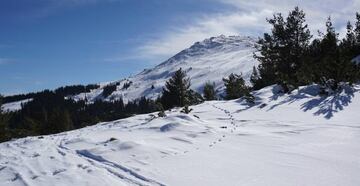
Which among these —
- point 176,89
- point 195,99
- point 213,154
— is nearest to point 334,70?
point 213,154

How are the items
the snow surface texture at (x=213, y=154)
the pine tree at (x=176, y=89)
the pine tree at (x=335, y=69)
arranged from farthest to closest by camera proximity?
the pine tree at (x=176, y=89)
the pine tree at (x=335, y=69)
the snow surface texture at (x=213, y=154)

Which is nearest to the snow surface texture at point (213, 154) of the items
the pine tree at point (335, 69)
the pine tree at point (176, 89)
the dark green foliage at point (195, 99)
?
the pine tree at point (335, 69)

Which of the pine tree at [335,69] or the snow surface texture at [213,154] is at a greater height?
the pine tree at [335,69]

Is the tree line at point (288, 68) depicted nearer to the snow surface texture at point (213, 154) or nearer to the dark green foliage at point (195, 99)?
the dark green foliage at point (195, 99)

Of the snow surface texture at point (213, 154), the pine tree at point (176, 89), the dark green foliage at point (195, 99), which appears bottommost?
the snow surface texture at point (213, 154)

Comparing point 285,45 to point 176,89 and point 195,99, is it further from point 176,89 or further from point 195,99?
point 176,89

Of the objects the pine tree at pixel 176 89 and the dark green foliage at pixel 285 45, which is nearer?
the dark green foliage at pixel 285 45

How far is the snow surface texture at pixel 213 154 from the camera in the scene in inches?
266

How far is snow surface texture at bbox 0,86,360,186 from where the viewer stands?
676cm

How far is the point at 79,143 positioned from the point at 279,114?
22.1 ft

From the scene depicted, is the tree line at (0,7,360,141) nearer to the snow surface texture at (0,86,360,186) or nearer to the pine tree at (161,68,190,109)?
the pine tree at (161,68,190,109)

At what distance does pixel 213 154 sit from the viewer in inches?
331

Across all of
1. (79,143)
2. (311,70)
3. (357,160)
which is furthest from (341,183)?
(311,70)

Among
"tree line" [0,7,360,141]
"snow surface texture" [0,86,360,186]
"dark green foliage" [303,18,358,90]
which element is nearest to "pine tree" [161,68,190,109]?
"tree line" [0,7,360,141]
